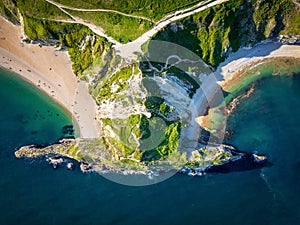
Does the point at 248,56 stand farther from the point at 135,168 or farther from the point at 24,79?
the point at 24,79

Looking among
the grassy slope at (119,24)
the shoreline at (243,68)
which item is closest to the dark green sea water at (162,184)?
the shoreline at (243,68)

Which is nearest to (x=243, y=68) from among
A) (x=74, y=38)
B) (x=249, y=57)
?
(x=249, y=57)

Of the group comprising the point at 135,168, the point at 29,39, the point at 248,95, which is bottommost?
the point at 135,168

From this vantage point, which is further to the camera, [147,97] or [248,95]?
[248,95]

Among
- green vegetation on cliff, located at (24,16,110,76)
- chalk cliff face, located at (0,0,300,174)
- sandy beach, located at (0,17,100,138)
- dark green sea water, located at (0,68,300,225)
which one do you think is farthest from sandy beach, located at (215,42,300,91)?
sandy beach, located at (0,17,100,138)

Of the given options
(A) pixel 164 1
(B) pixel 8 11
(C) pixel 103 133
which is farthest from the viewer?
(C) pixel 103 133

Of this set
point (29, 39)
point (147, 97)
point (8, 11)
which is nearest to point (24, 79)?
point (29, 39)
